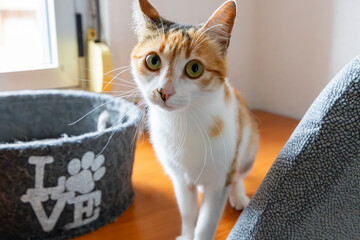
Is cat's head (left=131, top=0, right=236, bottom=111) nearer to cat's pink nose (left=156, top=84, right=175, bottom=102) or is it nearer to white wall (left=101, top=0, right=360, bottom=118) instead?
cat's pink nose (left=156, top=84, right=175, bottom=102)

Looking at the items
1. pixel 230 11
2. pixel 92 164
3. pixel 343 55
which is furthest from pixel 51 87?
pixel 343 55

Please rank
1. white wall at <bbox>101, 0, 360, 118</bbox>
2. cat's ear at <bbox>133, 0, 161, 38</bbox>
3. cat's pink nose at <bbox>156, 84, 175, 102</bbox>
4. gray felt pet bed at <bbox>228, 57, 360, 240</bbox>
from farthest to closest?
white wall at <bbox>101, 0, 360, 118</bbox> → cat's ear at <bbox>133, 0, 161, 38</bbox> → cat's pink nose at <bbox>156, 84, 175, 102</bbox> → gray felt pet bed at <bbox>228, 57, 360, 240</bbox>

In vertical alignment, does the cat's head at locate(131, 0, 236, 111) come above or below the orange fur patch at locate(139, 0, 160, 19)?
below

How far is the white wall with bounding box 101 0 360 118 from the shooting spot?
138 cm

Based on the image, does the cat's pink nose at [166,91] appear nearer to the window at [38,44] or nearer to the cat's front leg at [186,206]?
the cat's front leg at [186,206]

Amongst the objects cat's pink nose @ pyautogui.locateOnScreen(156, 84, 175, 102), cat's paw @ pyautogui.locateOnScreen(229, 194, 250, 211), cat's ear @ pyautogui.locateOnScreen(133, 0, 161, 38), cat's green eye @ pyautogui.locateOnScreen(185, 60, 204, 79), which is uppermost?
cat's ear @ pyautogui.locateOnScreen(133, 0, 161, 38)

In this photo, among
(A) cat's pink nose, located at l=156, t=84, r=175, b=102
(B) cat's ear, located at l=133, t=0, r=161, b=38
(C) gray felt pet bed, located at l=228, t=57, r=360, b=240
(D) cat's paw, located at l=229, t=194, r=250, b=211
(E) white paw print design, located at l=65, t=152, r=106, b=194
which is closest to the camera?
(C) gray felt pet bed, located at l=228, t=57, r=360, b=240

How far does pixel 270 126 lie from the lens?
61.2 inches

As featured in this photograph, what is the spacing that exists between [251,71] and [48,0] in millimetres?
927

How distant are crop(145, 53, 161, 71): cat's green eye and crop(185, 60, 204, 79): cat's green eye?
2.2 inches

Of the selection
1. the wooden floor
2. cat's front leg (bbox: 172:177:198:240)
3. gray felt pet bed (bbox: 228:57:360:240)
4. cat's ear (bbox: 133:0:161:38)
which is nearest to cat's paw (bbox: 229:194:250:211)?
the wooden floor

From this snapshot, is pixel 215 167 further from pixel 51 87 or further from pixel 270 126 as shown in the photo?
pixel 51 87

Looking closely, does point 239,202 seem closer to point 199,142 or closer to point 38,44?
point 199,142

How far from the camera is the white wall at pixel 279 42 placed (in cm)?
138
